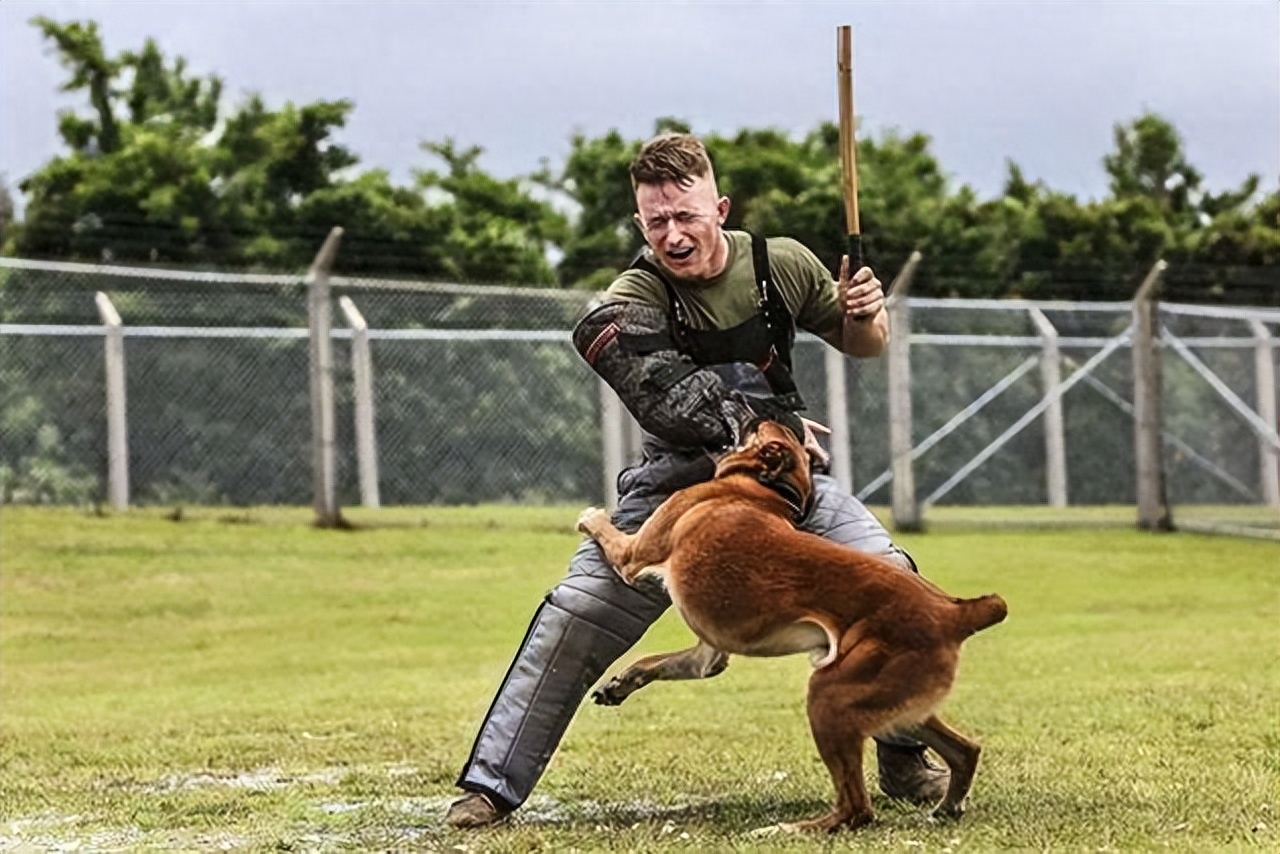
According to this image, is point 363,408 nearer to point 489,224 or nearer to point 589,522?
point 489,224

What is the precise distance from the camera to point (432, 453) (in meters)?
16.5

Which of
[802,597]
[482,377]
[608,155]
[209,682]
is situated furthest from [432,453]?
[802,597]

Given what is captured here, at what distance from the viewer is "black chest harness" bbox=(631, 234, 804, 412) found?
541 cm

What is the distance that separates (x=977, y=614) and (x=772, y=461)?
24.5 inches

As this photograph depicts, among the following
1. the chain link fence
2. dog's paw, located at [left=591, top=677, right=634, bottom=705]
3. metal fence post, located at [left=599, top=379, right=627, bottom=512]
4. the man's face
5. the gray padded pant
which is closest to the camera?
the man's face

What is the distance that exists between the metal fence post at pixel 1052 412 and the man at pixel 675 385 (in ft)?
40.2

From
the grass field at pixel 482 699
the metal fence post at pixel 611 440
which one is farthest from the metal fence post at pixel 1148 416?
the metal fence post at pixel 611 440

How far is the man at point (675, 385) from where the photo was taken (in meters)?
5.32

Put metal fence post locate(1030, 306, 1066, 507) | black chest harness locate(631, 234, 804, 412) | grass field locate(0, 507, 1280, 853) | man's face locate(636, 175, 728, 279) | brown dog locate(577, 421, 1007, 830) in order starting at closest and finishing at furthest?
brown dog locate(577, 421, 1007, 830), man's face locate(636, 175, 728, 279), black chest harness locate(631, 234, 804, 412), grass field locate(0, 507, 1280, 853), metal fence post locate(1030, 306, 1066, 507)

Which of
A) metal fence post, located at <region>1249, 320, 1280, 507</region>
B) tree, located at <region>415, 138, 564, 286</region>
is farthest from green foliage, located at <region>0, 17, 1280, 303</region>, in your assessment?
metal fence post, located at <region>1249, 320, 1280, 507</region>

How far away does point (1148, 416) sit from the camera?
17109mm

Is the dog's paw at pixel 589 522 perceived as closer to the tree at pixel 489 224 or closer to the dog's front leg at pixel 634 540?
the dog's front leg at pixel 634 540

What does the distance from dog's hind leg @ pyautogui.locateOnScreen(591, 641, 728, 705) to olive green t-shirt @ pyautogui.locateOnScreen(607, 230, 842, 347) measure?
33.1 inches

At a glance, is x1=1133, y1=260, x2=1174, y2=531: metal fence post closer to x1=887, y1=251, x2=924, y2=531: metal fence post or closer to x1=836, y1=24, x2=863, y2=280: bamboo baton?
x1=887, y1=251, x2=924, y2=531: metal fence post
